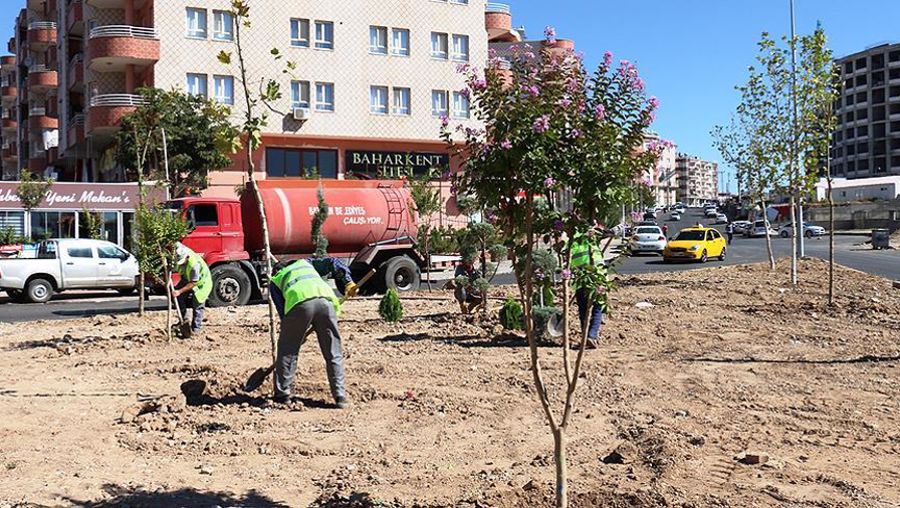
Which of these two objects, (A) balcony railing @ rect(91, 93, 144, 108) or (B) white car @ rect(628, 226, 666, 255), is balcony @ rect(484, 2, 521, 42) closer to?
(B) white car @ rect(628, 226, 666, 255)

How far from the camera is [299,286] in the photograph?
8227 millimetres

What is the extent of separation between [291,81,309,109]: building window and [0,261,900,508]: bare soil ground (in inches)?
1115

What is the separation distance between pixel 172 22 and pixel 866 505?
124 ft

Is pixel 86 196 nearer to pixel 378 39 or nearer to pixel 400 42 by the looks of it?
pixel 378 39

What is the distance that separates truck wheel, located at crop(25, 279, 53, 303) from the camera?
872 inches

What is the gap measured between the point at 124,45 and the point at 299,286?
3250cm

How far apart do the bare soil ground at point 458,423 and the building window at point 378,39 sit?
31290 mm

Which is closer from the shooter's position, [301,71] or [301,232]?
[301,232]

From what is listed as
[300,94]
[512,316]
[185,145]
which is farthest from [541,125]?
[300,94]

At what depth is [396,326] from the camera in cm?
1434

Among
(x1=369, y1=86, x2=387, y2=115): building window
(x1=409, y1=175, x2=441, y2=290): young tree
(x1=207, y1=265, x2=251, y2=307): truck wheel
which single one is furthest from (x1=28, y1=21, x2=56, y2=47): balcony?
(x1=207, y1=265, x2=251, y2=307): truck wheel

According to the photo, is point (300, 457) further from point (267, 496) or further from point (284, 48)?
point (284, 48)

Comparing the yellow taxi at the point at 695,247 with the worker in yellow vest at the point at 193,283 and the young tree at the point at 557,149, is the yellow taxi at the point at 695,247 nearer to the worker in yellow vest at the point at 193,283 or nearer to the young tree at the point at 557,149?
the worker in yellow vest at the point at 193,283

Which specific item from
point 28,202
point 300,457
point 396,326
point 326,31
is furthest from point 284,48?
point 300,457
